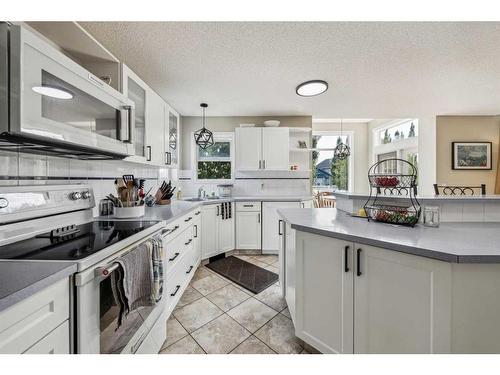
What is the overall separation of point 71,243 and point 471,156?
579 centimetres

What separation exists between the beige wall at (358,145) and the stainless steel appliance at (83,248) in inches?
209

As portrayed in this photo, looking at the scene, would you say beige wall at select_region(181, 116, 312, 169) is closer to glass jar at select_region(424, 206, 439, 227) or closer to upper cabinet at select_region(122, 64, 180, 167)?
upper cabinet at select_region(122, 64, 180, 167)

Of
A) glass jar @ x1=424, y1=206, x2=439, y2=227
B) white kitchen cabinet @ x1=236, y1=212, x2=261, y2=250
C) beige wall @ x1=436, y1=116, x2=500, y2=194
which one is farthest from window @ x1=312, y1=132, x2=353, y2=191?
glass jar @ x1=424, y1=206, x2=439, y2=227

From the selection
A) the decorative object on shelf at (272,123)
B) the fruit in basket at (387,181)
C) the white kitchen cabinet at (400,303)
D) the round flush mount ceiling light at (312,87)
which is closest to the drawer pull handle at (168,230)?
the white kitchen cabinet at (400,303)

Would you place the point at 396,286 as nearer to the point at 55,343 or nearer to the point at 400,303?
the point at 400,303

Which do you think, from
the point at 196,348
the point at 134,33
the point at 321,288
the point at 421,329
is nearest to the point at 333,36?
the point at 134,33

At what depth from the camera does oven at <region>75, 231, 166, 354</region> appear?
79cm

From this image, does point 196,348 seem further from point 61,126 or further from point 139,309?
point 61,126

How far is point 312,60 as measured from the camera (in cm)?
197

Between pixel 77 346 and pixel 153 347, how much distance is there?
0.66 meters

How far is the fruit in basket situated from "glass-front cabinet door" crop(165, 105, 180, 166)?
7.27 feet

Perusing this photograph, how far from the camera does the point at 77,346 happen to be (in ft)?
2.59

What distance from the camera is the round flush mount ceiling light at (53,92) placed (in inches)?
34.3

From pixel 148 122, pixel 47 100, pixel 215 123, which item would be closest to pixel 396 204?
pixel 47 100
